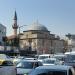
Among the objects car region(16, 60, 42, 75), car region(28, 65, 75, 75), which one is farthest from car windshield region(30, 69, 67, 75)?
car region(16, 60, 42, 75)

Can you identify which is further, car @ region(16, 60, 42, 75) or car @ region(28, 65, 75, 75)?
car @ region(16, 60, 42, 75)

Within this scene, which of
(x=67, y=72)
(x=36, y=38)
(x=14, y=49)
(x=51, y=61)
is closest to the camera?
(x=67, y=72)

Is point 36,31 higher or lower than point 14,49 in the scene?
higher

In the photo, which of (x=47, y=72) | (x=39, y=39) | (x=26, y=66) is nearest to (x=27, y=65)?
(x=26, y=66)

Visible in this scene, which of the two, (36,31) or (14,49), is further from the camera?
(36,31)

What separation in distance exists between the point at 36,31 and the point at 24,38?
677 centimetres

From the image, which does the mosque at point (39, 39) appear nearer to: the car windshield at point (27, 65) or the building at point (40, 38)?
the building at point (40, 38)

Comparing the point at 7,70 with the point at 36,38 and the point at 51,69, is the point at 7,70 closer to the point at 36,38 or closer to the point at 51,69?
the point at 51,69

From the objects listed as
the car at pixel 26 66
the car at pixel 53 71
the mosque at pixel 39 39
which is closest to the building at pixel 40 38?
the mosque at pixel 39 39

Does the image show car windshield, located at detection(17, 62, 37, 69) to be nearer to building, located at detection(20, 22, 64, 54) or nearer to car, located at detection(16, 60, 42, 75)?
car, located at detection(16, 60, 42, 75)

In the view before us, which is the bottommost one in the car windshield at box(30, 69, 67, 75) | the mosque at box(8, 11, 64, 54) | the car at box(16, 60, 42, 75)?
the car windshield at box(30, 69, 67, 75)

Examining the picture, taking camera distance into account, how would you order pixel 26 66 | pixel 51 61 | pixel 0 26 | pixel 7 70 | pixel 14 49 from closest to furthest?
pixel 7 70
pixel 26 66
pixel 51 61
pixel 14 49
pixel 0 26

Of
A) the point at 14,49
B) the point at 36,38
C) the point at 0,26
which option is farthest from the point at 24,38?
the point at 14,49

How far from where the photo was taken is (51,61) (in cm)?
3506
